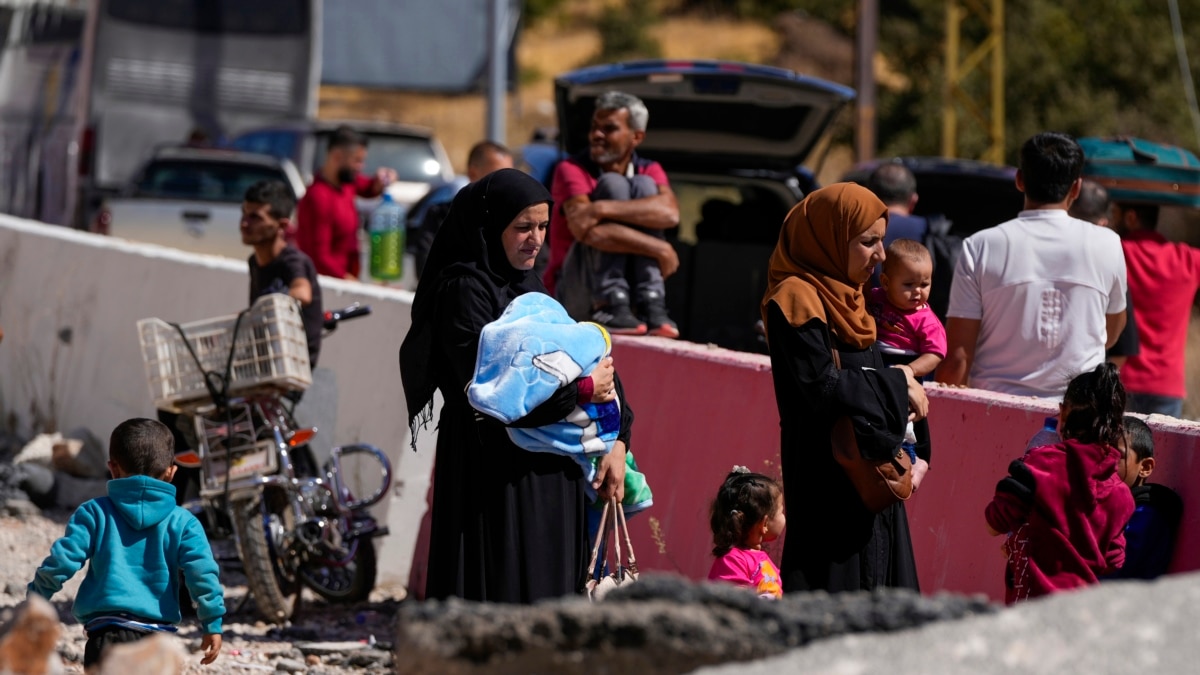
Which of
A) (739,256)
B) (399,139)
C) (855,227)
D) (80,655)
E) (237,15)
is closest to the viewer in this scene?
(855,227)

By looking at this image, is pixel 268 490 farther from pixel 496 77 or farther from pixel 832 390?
pixel 496 77

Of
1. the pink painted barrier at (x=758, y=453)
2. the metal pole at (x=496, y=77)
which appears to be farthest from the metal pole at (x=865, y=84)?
the pink painted barrier at (x=758, y=453)

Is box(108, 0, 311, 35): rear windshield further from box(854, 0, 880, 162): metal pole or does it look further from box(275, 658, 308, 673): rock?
box(275, 658, 308, 673): rock

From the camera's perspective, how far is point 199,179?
55.3ft

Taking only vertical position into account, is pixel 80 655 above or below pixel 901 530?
below

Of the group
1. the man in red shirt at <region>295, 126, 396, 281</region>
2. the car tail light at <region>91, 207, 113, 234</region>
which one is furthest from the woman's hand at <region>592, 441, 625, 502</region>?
the car tail light at <region>91, 207, 113, 234</region>

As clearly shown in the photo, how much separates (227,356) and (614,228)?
72.8 inches

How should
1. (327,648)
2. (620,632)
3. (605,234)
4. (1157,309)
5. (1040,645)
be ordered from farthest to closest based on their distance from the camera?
1. (605,234)
2. (1157,309)
3. (327,648)
4. (620,632)
5. (1040,645)

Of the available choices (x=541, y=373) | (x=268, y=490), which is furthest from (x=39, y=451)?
(x=541, y=373)

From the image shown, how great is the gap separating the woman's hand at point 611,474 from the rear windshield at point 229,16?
55.0 ft

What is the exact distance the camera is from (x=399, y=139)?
19.5 metres

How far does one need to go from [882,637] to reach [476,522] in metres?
1.95

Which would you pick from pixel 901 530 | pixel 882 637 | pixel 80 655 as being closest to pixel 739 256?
pixel 80 655

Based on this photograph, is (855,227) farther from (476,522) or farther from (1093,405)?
(476,522)
